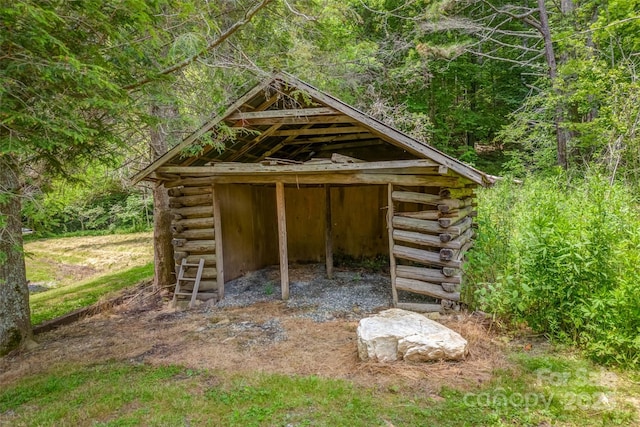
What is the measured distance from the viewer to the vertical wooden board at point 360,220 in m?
10.1

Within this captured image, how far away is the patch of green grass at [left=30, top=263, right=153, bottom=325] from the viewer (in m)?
7.95

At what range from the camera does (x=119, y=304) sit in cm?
802

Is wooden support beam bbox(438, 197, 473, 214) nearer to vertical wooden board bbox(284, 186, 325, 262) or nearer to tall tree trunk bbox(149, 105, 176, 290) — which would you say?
vertical wooden board bbox(284, 186, 325, 262)

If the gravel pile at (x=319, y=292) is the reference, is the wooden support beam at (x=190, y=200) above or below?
above

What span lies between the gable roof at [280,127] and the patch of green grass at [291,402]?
10.3 ft

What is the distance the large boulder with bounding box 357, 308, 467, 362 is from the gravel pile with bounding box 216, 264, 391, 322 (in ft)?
5.94

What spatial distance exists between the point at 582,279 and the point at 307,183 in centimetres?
484

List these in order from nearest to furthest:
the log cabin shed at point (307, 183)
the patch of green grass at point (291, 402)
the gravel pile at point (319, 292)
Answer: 1. the patch of green grass at point (291, 402)
2. the log cabin shed at point (307, 183)
3. the gravel pile at point (319, 292)

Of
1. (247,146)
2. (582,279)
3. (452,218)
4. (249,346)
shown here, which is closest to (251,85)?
(247,146)

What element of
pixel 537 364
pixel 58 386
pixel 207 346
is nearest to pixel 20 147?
pixel 58 386

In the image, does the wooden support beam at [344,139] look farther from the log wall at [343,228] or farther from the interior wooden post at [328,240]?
the log wall at [343,228]

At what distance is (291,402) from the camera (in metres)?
3.77

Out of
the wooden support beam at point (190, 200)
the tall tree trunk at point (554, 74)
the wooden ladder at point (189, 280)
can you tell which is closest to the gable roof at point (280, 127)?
the wooden support beam at point (190, 200)

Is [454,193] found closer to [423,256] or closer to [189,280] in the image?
[423,256]
